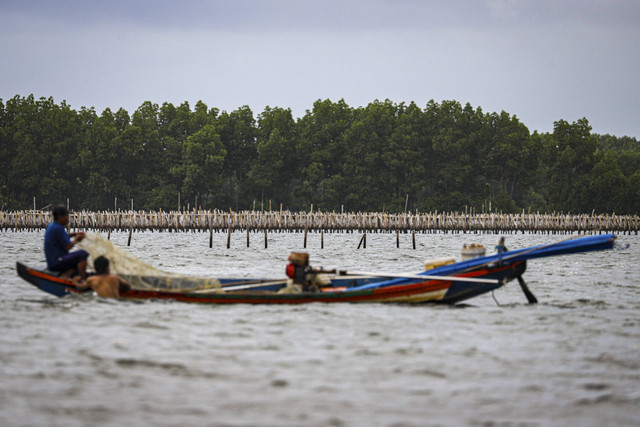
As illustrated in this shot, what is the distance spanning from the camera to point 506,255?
45.7ft

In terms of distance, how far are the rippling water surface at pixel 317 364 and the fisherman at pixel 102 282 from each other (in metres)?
0.26

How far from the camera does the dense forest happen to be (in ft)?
268

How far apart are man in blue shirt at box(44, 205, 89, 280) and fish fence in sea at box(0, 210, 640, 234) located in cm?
5096

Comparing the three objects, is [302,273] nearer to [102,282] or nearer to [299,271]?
[299,271]

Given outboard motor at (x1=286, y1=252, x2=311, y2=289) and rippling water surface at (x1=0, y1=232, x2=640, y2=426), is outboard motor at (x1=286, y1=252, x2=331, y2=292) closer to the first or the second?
outboard motor at (x1=286, y1=252, x2=311, y2=289)

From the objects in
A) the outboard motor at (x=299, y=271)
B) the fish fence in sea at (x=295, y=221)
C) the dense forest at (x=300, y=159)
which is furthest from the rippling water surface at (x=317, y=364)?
the dense forest at (x=300, y=159)

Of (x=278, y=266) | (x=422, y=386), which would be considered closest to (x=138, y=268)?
(x=422, y=386)

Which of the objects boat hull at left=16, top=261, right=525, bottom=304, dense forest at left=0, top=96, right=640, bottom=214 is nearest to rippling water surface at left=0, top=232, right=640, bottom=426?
boat hull at left=16, top=261, right=525, bottom=304

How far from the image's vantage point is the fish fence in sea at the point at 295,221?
6906 cm

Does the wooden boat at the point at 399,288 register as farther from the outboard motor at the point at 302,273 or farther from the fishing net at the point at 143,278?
the fishing net at the point at 143,278

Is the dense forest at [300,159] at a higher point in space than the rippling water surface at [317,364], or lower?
higher

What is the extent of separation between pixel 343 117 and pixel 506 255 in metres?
76.2

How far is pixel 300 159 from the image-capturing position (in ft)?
281

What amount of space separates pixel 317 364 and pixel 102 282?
19.1ft
